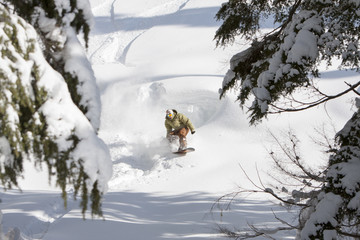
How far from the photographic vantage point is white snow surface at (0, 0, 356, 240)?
7.73 metres

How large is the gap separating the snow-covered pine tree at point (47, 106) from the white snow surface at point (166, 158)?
19 centimetres

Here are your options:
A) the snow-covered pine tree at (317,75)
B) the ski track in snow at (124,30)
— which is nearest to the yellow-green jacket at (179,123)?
the snow-covered pine tree at (317,75)

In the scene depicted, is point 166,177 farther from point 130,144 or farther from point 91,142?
point 91,142

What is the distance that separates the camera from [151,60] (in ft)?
62.7

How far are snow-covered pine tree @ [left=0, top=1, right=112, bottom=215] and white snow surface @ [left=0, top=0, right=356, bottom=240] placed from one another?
190 mm

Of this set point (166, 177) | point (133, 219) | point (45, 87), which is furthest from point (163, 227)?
point (45, 87)

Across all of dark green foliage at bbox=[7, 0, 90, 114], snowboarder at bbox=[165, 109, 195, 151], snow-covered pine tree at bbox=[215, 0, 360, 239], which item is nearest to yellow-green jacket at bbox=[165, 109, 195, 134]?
snowboarder at bbox=[165, 109, 195, 151]

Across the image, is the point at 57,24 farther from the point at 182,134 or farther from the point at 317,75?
the point at 182,134

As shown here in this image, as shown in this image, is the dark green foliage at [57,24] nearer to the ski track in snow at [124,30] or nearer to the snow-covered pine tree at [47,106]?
the snow-covered pine tree at [47,106]

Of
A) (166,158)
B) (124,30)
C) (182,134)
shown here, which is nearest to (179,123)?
(182,134)

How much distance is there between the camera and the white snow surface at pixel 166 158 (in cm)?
773

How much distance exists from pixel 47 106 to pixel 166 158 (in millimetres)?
8287

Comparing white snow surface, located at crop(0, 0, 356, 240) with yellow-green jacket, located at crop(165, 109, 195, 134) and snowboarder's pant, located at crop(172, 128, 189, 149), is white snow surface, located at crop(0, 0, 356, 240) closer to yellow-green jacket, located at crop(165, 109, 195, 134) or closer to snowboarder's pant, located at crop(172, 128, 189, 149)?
snowboarder's pant, located at crop(172, 128, 189, 149)

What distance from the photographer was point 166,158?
11.1 m
